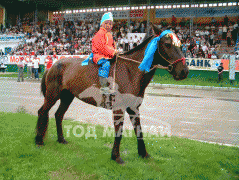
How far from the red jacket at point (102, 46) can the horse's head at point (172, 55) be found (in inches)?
34.4

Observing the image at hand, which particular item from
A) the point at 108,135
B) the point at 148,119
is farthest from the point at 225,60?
the point at 108,135

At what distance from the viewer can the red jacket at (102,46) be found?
4.26 meters

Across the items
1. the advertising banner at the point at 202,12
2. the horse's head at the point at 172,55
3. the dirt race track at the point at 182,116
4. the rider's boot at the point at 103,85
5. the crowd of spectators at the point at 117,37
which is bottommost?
the dirt race track at the point at 182,116

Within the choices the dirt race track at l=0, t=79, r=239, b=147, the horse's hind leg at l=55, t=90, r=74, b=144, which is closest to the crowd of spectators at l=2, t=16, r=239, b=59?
the dirt race track at l=0, t=79, r=239, b=147

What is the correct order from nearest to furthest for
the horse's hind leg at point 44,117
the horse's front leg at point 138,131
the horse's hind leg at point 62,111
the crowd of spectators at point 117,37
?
the horse's front leg at point 138,131 < the horse's hind leg at point 44,117 < the horse's hind leg at point 62,111 < the crowd of spectators at point 117,37

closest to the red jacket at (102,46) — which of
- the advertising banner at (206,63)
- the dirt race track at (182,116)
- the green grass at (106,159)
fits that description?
the green grass at (106,159)

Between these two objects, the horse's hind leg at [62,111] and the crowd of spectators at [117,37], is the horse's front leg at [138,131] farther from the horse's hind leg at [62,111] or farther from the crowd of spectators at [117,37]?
the crowd of spectators at [117,37]

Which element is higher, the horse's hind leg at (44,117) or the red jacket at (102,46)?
the red jacket at (102,46)

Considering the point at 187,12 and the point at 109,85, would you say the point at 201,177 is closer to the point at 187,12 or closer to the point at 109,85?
the point at 109,85

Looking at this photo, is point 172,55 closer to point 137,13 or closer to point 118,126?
point 118,126

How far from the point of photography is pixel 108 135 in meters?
5.71

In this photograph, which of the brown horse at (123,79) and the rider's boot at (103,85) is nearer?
the brown horse at (123,79)

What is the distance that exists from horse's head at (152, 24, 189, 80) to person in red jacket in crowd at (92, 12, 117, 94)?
880 mm

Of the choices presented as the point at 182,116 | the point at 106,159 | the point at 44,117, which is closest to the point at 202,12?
the point at 182,116
